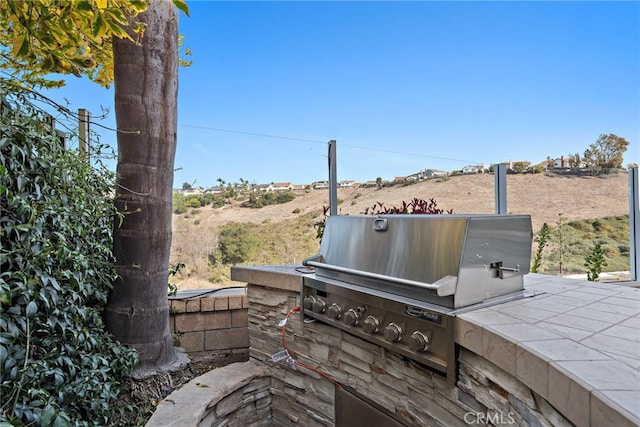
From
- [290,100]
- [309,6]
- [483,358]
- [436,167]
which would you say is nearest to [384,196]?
[436,167]

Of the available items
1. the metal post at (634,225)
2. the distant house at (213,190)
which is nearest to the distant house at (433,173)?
the metal post at (634,225)

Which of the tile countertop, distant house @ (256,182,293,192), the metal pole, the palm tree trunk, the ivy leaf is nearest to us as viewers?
the tile countertop

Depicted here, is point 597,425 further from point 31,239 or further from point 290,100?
point 290,100

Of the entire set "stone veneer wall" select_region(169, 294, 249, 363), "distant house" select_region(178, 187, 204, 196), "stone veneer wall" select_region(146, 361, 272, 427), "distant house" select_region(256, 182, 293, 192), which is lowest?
"stone veneer wall" select_region(146, 361, 272, 427)

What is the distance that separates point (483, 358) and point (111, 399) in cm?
206

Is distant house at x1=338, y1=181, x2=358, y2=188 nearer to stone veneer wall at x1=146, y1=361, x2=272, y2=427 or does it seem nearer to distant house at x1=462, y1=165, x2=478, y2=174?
distant house at x1=462, y1=165, x2=478, y2=174

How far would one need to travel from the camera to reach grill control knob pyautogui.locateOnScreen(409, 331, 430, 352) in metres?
1.38

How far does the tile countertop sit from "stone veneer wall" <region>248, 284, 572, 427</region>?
3.1 inches

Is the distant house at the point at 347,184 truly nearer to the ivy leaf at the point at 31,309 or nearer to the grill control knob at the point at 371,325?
the grill control knob at the point at 371,325

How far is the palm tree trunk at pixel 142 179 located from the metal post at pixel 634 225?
4.56 meters

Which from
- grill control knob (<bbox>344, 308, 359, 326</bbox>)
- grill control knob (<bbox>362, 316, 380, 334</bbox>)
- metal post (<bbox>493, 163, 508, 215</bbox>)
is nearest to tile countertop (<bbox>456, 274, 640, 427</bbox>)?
grill control knob (<bbox>362, 316, 380, 334</bbox>)

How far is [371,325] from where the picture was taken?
160 cm

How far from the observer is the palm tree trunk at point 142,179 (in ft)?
7.05

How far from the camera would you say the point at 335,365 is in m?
1.98
